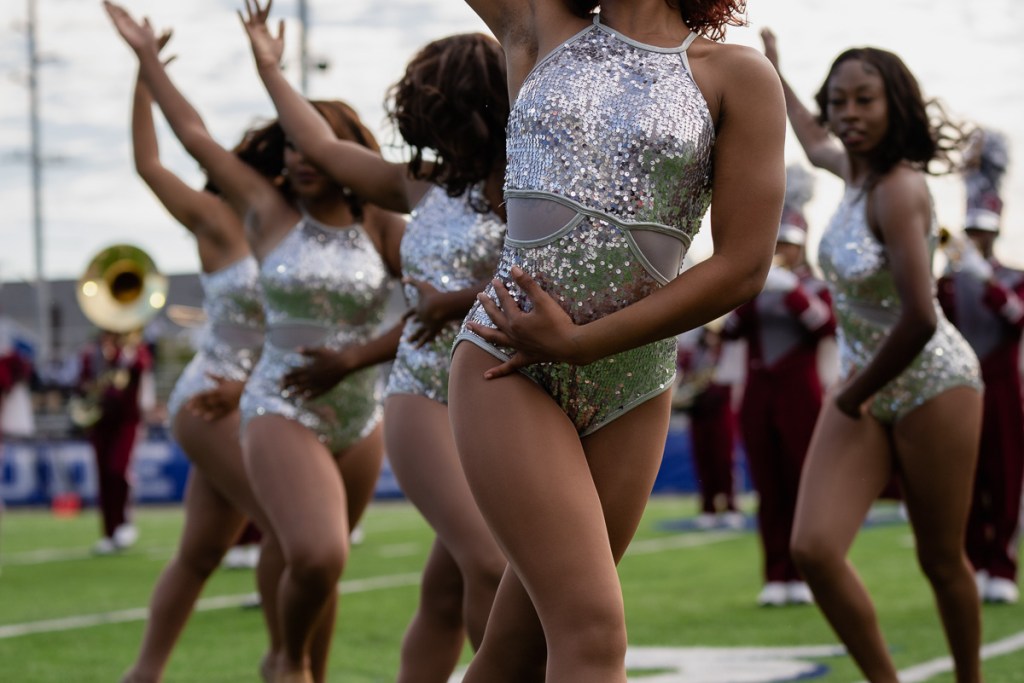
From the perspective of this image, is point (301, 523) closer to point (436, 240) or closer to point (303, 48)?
point (436, 240)

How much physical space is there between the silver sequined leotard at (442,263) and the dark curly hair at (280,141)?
90 centimetres

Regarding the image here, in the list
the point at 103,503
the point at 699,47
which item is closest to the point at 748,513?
the point at 103,503

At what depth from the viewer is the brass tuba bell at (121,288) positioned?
1197 centimetres

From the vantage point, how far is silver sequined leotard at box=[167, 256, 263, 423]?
6.00 metres

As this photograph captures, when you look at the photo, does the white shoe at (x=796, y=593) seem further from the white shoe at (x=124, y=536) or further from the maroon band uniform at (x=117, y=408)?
the maroon band uniform at (x=117, y=408)

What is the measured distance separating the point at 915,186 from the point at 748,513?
496 inches

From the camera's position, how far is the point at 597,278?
2.71 m

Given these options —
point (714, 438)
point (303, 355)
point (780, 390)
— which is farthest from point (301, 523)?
point (714, 438)

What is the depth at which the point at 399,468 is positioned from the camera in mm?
4129

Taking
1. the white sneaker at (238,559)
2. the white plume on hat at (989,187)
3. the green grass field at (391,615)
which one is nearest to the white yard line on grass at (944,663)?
the green grass field at (391,615)

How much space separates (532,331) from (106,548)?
11367 mm

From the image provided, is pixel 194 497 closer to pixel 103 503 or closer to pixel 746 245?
pixel 746 245

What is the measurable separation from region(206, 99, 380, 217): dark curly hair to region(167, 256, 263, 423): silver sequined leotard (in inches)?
17.6

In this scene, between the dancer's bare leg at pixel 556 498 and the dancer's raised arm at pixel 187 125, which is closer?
the dancer's bare leg at pixel 556 498
